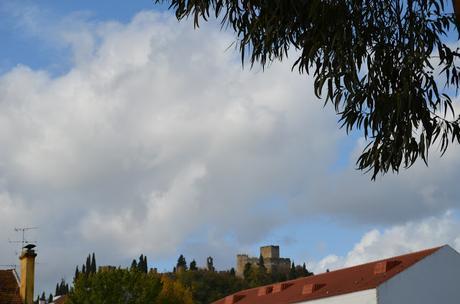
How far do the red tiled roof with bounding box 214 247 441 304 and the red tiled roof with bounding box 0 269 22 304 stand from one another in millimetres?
24899

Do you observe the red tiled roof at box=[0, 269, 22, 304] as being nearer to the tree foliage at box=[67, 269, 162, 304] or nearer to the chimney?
the chimney

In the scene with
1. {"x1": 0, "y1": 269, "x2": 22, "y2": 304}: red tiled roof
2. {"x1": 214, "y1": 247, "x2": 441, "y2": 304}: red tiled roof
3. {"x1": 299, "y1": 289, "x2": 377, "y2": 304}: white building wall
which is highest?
{"x1": 214, "y1": 247, "x2": 441, "y2": 304}: red tiled roof

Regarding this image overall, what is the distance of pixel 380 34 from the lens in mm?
13734

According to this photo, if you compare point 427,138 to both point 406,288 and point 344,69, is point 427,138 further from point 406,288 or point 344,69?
point 406,288

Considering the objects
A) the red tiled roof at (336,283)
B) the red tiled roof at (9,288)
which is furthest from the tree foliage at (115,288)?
the red tiled roof at (9,288)

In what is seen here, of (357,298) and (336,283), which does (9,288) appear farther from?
(336,283)

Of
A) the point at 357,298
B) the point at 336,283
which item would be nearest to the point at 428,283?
the point at 357,298

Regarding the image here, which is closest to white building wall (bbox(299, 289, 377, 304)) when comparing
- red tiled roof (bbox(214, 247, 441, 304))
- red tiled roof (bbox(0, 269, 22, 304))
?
red tiled roof (bbox(214, 247, 441, 304))

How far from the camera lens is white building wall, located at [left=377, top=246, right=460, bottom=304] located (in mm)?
53531

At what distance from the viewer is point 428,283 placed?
180 ft

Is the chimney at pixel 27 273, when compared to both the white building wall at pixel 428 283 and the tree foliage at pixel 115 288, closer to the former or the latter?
the white building wall at pixel 428 283

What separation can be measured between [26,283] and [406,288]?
90.8 feet

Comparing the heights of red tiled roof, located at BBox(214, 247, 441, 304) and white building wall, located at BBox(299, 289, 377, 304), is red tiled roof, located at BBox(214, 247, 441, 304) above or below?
above

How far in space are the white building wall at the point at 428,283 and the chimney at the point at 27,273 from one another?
2504 cm
